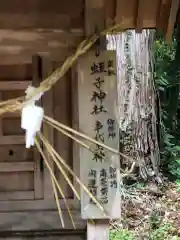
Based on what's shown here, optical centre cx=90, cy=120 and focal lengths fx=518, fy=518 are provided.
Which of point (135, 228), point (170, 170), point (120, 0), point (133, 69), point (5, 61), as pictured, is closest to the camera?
point (120, 0)

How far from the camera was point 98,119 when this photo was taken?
269 cm

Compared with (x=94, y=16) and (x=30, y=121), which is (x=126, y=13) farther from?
(x=30, y=121)

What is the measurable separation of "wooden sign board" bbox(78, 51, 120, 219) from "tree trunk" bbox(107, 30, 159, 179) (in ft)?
11.7

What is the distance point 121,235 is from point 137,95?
1897 mm

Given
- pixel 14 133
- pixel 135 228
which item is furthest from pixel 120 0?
pixel 135 228

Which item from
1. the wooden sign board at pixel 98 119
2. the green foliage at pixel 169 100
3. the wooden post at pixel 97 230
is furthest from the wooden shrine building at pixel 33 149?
the green foliage at pixel 169 100

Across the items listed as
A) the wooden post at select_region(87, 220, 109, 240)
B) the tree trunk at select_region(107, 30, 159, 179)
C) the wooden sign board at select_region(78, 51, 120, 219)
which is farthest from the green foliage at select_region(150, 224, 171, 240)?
the wooden sign board at select_region(78, 51, 120, 219)

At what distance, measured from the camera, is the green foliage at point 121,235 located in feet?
17.1

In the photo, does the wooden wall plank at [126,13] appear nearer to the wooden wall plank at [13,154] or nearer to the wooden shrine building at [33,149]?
the wooden shrine building at [33,149]

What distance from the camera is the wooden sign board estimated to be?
2.67 meters

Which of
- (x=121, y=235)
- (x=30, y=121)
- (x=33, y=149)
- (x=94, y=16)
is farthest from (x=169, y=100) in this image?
(x=30, y=121)

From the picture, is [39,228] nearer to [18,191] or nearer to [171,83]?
[18,191]

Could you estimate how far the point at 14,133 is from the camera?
3271 millimetres

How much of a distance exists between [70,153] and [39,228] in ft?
1.69
